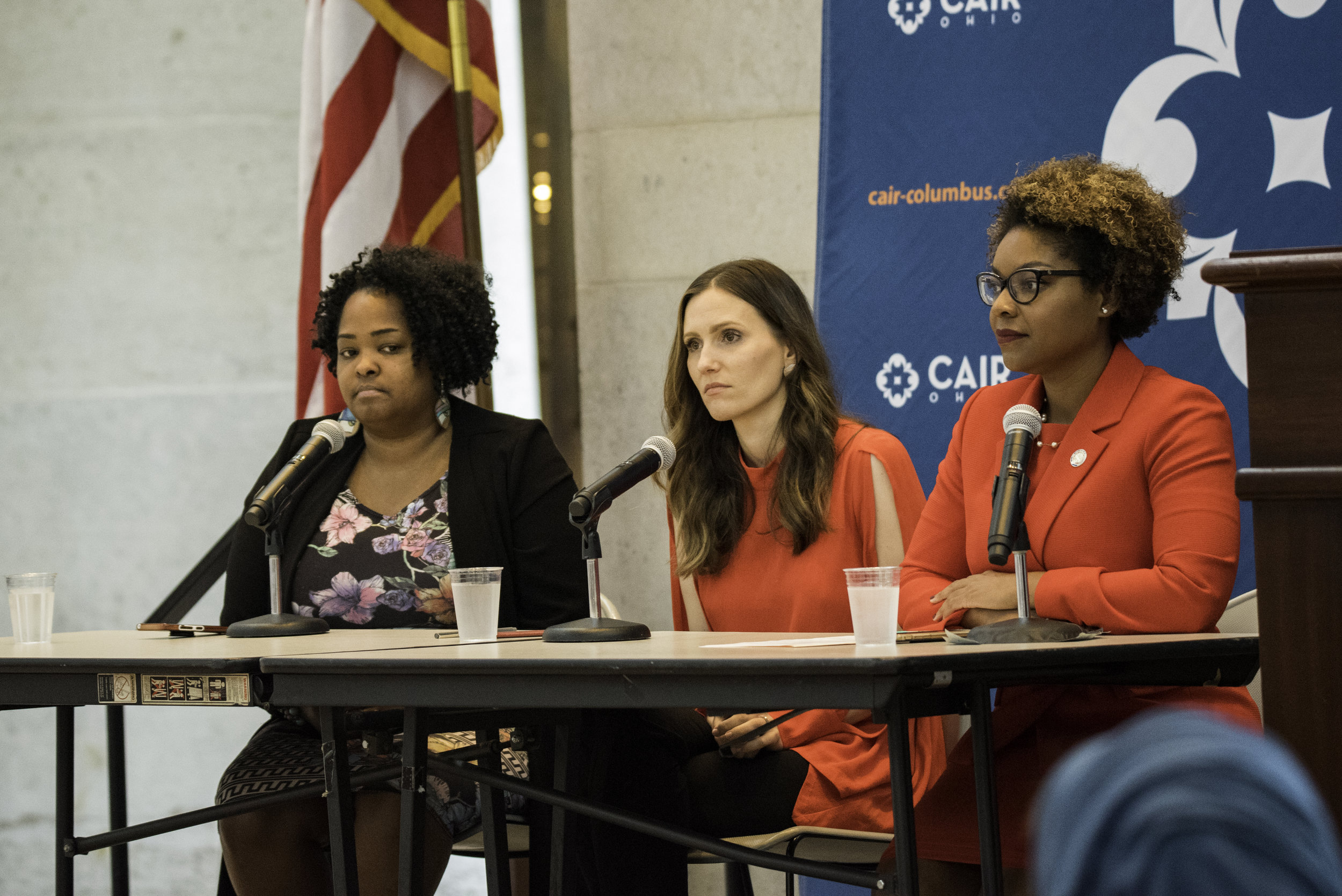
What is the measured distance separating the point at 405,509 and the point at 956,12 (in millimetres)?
1704

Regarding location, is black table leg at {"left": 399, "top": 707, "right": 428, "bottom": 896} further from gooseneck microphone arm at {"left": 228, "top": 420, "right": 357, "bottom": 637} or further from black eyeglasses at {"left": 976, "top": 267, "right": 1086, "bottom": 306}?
black eyeglasses at {"left": 976, "top": 267, "right": 1086, "bottom": 306}

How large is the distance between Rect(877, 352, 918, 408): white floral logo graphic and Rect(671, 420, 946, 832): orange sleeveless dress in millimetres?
501

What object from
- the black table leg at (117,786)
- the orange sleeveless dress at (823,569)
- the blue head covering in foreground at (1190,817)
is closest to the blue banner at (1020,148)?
the orange sleeveless dress at (823,569)

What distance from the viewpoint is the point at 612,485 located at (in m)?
1.94

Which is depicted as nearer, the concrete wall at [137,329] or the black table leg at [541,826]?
the black table leg at [541,826]

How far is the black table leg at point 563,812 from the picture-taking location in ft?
7.23

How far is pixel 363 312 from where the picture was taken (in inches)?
111

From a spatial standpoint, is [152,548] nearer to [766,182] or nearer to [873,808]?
[766,182]

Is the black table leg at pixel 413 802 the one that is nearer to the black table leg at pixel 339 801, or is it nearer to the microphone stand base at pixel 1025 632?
the black table leg at pixel 339 801

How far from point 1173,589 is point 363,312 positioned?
177 centimetres

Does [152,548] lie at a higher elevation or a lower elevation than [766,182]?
lower

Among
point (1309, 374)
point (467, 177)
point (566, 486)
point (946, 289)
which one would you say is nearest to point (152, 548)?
point (467, 177)

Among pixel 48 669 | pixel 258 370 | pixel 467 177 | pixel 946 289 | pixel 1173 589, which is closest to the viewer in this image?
pixel 1173 589

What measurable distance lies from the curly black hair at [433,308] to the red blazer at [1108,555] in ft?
3.97
